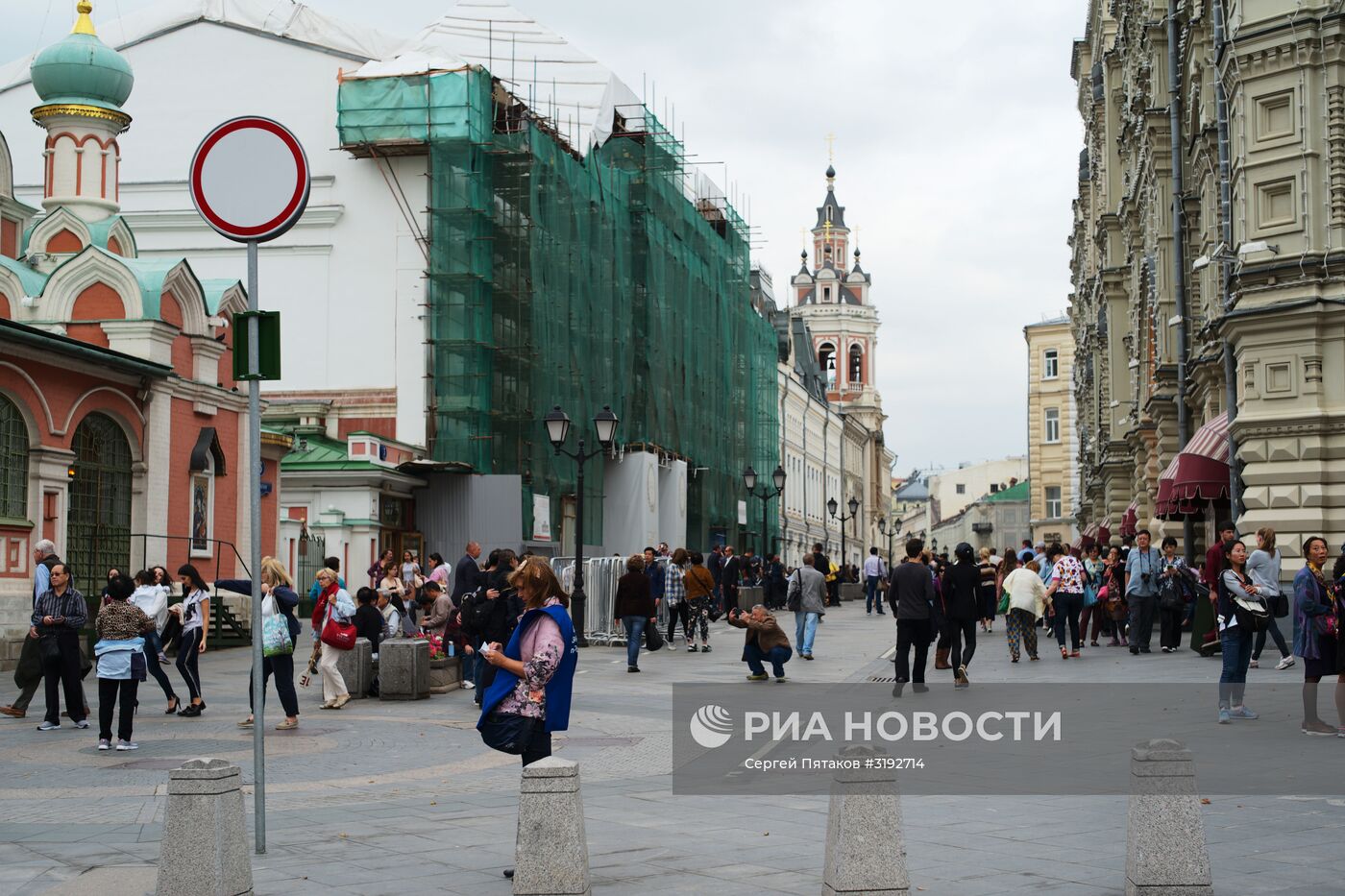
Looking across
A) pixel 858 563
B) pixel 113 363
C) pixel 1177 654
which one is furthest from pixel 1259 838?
pixel 858 563

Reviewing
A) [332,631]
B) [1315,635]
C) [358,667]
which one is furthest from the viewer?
[358,667]

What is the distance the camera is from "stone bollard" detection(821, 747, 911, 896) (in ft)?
23.2

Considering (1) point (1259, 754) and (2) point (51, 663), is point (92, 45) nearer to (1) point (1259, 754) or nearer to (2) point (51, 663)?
(2) point (51, 663)

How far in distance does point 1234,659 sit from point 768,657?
22.4ft

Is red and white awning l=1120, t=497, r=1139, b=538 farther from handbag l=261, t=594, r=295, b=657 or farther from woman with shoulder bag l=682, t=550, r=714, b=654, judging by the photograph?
handbag l=261, t=594, r=295, b=657

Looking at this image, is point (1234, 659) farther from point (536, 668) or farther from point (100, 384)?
point (100, 384)

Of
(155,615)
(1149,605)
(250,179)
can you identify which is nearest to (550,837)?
(250,179)

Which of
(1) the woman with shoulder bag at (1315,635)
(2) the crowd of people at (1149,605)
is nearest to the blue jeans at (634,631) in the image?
(2) the crowd of people at (1149,605)

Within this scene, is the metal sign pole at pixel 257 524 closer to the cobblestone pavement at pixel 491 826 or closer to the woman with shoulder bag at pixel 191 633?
the cobblestone pavement at pixel 491 826

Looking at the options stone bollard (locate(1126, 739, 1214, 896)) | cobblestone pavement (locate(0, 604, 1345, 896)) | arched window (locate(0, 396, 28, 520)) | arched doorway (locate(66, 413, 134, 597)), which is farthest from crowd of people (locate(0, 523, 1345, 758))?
arched window (locate(0, 396, 28, 520))

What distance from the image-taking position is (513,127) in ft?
147

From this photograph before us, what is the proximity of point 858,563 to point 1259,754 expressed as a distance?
4556 inches

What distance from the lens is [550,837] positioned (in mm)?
7379

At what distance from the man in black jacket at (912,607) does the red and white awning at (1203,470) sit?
8.67 m
